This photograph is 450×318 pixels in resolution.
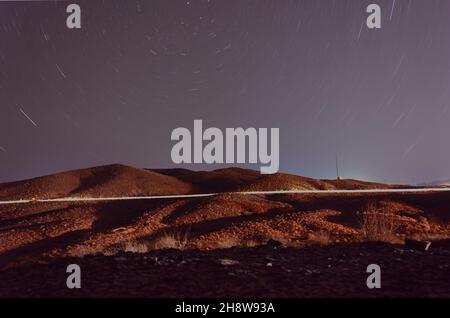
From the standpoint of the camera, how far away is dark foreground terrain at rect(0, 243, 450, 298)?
576cm

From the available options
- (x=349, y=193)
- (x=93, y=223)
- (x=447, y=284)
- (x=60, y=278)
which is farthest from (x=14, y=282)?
(x=349, y=193)

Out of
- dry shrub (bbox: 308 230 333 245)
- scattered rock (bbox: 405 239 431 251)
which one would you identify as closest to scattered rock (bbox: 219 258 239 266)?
scattered rock (bbox: 405 239 431 251)

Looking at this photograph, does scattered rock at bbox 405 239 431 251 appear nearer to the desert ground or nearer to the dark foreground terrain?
the desert ground

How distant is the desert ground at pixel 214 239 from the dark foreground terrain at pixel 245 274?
24 mm

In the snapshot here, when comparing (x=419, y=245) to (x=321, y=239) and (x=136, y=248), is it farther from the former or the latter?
(x=136, y=248)

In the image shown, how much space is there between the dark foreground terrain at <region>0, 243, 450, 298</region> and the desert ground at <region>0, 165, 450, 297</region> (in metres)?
0.02

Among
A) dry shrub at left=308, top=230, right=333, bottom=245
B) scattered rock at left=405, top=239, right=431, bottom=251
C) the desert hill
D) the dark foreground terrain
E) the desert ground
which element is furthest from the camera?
the desert hill

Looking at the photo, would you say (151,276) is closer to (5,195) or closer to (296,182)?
(296,182)

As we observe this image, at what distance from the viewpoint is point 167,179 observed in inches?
1874

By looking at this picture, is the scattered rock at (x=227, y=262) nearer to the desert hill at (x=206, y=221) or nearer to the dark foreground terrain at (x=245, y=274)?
the dark foreground terrain at (x=245, y=274)

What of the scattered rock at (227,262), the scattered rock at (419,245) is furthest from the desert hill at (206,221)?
the scattered rock at (227,262)

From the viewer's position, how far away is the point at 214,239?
18.6 meters
